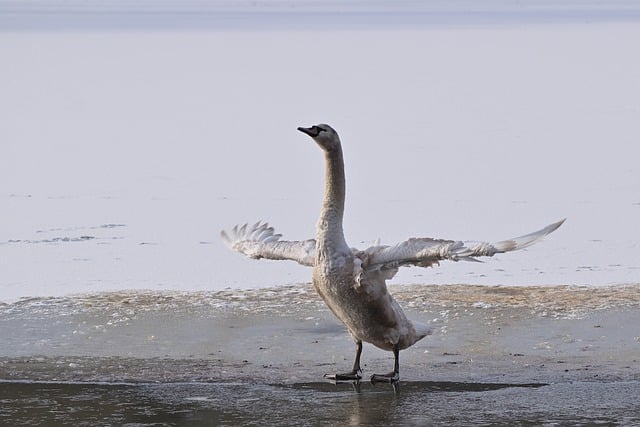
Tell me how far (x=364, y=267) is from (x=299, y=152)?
11.1 metres

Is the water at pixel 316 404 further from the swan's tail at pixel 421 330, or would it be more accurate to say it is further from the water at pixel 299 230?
the swan's tail at pixel 421 330

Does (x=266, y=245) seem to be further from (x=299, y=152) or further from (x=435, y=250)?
(x=299, y=152)

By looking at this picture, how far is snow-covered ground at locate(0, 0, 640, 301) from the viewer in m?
10.9

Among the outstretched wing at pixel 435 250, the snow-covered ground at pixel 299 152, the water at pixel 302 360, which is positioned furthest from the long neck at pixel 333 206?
the snow-covered ground at pixel 299 152

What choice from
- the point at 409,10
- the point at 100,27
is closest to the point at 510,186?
the point at 100,27

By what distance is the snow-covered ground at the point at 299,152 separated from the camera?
10.9m

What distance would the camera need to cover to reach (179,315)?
8648 mm

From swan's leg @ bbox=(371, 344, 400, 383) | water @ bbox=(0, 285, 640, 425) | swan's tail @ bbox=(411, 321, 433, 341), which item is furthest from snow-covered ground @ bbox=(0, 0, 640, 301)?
swan's leg @ bbox=(371, 344, 400, 383)

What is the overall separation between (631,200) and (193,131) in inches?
337

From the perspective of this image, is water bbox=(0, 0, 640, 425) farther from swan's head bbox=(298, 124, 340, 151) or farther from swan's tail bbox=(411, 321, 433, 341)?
swan's head bbox=(298, 124, 340, 151)

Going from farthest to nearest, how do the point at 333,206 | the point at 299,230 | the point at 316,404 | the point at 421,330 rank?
the point at 299,230
the point at 421,330
the point at 333,206
the point at 316,404

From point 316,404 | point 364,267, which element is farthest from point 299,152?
point 316,404

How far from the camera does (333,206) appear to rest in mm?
7148

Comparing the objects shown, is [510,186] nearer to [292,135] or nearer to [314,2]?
[292,135]
